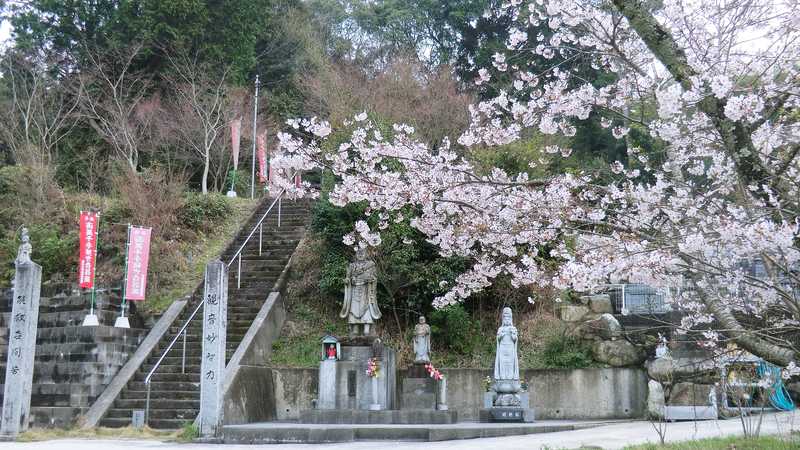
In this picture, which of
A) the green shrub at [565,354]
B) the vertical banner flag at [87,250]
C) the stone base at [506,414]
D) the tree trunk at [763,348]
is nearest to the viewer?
the tree trunk at [763,348]

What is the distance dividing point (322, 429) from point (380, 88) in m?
15.7

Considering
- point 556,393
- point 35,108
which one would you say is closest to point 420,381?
point 556,393

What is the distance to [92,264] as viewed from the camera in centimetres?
1492

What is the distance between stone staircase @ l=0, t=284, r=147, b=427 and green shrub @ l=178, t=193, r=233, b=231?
16.3 feet

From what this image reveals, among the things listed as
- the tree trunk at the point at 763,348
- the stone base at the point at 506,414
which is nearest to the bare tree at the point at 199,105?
the stone base at the point at 506,414

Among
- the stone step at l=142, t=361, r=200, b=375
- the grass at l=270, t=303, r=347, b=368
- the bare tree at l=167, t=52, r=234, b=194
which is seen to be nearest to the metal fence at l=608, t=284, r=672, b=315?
the grass at l=270, t=303, r=347, b=368

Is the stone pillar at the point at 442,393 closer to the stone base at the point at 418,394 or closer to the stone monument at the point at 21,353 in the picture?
the stone base at the point at 418,394

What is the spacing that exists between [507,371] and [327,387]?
3283 millimetres

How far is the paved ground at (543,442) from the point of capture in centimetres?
960

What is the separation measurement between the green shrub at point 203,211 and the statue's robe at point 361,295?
796 cm

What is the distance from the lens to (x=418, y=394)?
44.7ft

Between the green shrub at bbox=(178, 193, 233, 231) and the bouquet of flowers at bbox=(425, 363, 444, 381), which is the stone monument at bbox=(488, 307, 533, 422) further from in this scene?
the green shrub at bbox=(178, 193, 233, 231)

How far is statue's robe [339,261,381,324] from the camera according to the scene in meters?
14.0

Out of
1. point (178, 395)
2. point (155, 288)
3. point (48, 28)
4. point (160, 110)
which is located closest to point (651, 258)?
point (178, 395)
